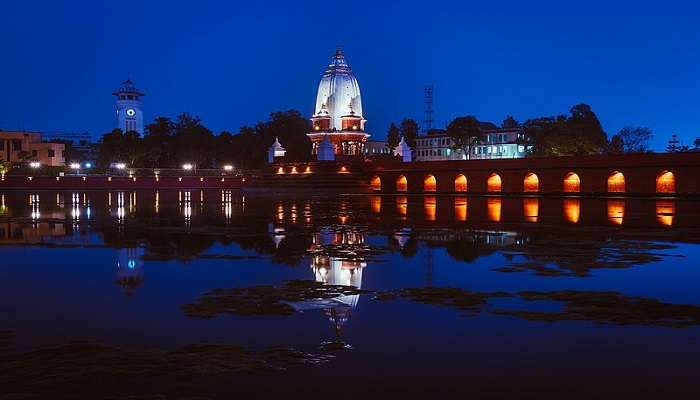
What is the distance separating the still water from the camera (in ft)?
16.1

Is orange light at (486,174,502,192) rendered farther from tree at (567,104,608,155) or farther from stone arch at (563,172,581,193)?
tree at (567,104,608,155)

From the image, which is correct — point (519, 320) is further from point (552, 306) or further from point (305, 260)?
point (305, 260)

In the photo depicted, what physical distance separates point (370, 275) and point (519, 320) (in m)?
3.15

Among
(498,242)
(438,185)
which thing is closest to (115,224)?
(498,242)

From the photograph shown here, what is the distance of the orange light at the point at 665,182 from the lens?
38.6 m

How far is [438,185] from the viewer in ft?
162

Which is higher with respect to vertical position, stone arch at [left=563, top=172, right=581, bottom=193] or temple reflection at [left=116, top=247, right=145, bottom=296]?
stone arch at [left=563, top=172, right=581, bottom=193]

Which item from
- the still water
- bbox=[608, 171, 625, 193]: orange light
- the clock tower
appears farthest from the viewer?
the clock tower

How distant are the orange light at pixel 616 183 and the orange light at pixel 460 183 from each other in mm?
10902

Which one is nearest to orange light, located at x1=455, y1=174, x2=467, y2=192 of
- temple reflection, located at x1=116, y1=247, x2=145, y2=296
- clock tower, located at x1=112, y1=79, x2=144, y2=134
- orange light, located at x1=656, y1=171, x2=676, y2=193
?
orange light, located at x1=656, y1=171, x2=676, y2=193

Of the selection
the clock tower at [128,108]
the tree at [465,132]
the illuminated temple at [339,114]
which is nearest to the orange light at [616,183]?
the tree at [465,132]

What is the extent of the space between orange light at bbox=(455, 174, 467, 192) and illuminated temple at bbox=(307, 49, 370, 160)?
2223 centimetres

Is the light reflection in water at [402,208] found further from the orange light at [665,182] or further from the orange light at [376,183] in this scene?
the orange light at [376,183]

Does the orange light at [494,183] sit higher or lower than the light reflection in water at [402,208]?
higher
